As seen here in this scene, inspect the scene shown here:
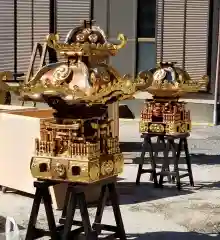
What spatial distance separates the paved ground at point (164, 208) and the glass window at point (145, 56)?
6917mm

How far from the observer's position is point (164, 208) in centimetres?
893

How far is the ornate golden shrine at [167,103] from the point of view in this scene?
31.8 feet

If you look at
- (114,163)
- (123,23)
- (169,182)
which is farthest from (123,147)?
(114,163)

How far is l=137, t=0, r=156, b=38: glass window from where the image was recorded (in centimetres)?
1861

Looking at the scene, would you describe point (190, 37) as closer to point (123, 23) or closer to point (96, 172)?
point (123, 23)

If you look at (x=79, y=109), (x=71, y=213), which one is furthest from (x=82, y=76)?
(x=71, y=213)

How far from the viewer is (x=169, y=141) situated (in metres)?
10.1

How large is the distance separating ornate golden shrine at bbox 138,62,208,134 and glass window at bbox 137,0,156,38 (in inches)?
348

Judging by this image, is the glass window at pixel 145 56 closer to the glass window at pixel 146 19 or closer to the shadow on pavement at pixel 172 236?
the glass window at pixel 146 19

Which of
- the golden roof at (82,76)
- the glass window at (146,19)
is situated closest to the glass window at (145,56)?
the glass window at (146,19)

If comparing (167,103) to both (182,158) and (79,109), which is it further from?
(79,109)

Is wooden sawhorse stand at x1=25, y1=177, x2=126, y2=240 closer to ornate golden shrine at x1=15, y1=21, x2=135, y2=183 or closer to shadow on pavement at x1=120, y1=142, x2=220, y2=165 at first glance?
ornate golden shrine at x1=15, y1=21, x2=135, y2=183

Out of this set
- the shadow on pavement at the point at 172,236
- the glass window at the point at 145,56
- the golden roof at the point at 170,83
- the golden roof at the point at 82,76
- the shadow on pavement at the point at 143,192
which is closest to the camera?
the golden roof at the point at 82,76

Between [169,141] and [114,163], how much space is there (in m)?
3.70
